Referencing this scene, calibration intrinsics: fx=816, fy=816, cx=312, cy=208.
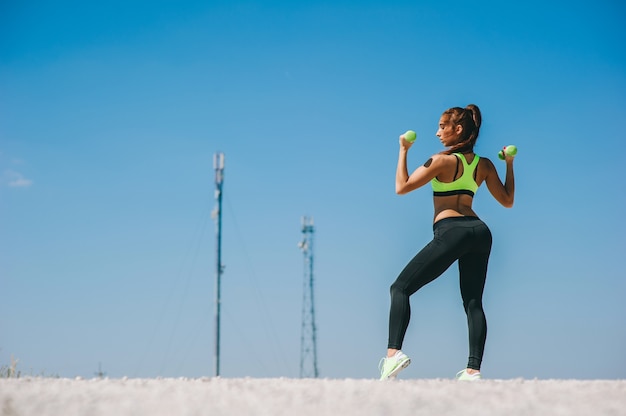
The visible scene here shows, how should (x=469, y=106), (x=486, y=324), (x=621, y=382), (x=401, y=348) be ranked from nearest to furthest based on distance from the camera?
(x=621, y=382), (x=401, y=348), (x=486, y=324), (x=469, y=106)

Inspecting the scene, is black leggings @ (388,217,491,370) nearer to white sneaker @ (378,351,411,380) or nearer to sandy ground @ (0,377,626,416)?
white sneaker @ (378,351,411,380)

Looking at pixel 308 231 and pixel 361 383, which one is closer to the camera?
pixel 361 383

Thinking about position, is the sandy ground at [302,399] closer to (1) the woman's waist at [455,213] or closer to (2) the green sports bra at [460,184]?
(1) the woman's waist at [455,213]

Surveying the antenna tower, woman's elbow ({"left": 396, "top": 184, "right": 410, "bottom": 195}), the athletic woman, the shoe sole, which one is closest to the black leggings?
the athletic woman

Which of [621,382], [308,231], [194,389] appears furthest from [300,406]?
[308,231]

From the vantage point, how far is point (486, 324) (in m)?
6.77

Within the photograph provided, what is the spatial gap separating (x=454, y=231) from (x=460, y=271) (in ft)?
1.64

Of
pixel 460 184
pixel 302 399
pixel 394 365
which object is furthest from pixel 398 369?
pixel 302 399

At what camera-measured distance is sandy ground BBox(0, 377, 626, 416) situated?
12.8ft

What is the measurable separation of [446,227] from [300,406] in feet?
9.92

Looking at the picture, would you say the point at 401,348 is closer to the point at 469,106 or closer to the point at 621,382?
the point at 621,382

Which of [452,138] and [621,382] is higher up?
[452,138]

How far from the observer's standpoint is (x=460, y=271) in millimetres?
6902

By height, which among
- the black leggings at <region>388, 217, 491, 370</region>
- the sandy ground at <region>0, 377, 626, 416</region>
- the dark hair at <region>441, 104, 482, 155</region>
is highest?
the dark hair at <region>441, 104, 482, 155</region>
